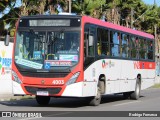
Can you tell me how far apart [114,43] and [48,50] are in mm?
4148

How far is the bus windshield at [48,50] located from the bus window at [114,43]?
336 centimetres

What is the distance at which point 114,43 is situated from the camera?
19.9m

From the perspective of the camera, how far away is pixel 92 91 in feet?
57.1

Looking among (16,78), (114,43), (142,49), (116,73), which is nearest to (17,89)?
(16,78)

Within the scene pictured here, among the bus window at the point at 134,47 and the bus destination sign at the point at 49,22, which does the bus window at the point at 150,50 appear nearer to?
the bus window at the point at 134,47

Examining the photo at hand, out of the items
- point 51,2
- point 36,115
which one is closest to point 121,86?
point 36,115

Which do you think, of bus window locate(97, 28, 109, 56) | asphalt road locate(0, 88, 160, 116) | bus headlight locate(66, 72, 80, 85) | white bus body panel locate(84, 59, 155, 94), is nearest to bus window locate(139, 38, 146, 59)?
white bus body panel locate(84, 59, 155, 94)

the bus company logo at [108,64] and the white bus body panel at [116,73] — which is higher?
the bus company logo at [108,64]

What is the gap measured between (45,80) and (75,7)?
24.6 meters

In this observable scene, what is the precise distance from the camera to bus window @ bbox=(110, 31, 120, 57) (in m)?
19.7

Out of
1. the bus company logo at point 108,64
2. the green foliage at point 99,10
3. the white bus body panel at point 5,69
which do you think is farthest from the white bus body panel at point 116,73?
the green foliage at point 99,10

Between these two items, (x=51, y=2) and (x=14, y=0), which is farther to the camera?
(x=51, y=2)

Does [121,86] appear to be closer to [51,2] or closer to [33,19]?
[33,19]

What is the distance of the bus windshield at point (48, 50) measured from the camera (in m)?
16.4
